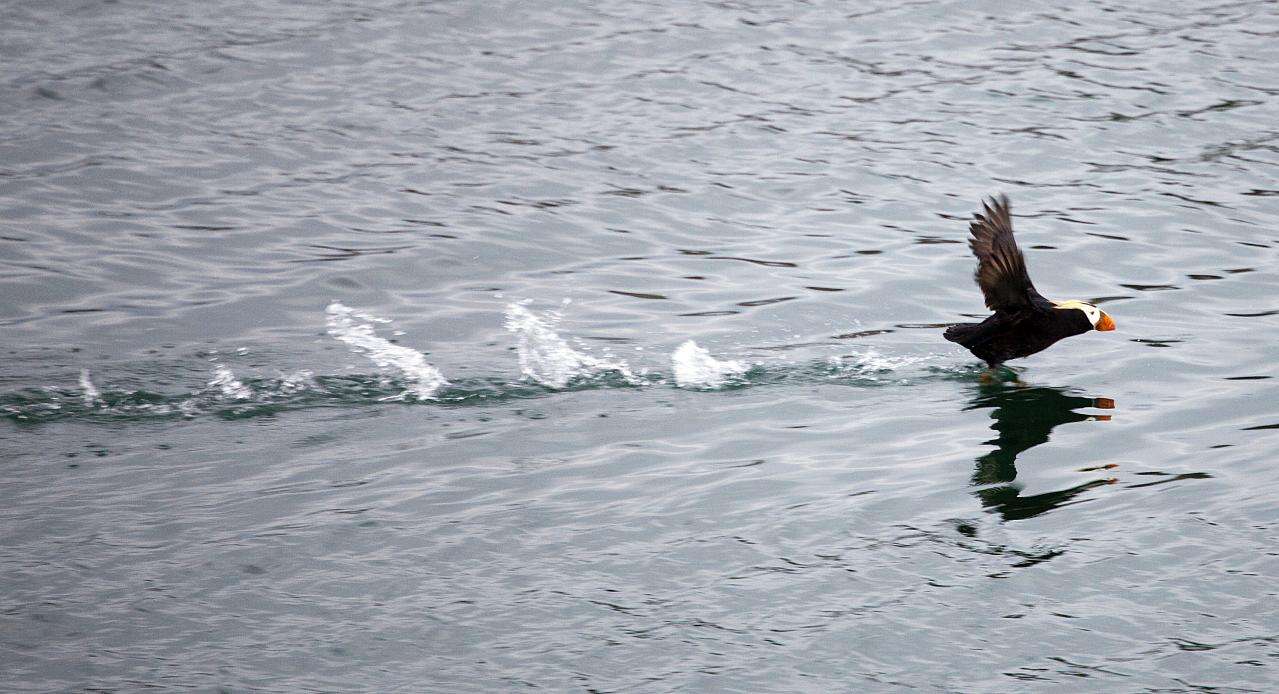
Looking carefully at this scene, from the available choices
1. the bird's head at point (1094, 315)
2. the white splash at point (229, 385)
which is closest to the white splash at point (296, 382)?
the white splash at point (229, 385)

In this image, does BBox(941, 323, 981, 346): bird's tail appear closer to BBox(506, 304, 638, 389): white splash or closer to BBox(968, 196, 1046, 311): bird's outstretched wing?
BBox(968, 196, 1046, 311): bird's outstretched wing

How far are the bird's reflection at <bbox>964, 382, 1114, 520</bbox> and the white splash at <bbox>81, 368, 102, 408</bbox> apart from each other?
442cm

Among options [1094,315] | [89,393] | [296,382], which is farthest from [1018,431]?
[89,393]

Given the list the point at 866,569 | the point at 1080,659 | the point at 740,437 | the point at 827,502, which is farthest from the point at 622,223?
the point at 1080,659

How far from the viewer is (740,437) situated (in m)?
7.29

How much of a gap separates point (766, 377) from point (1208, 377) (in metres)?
2.45

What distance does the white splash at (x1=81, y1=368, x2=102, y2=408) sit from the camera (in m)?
7.57

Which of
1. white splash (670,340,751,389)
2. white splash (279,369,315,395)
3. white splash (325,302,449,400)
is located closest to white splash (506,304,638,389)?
white splash (670,340,751,389)

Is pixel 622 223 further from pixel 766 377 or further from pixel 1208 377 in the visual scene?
pixel 1208 377

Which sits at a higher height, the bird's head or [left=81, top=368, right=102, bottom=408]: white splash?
the bird's head

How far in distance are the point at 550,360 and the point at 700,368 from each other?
0.86 meters

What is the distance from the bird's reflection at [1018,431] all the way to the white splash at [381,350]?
2928 millimetres

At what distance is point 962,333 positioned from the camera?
26.8 ft

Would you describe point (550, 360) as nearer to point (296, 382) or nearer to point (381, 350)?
point (381, 350)
